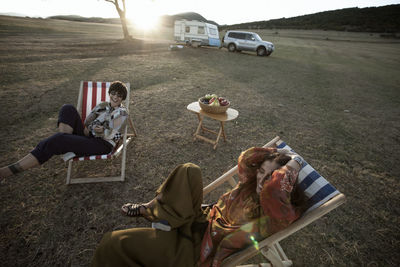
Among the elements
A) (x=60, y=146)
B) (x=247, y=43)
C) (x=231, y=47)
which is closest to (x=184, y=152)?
(x=60, y=146)

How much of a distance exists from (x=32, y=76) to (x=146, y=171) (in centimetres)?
695

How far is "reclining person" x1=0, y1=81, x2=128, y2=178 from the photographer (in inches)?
93.8

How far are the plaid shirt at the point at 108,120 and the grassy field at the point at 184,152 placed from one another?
2.25 ft

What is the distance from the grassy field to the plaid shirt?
27.0 inches

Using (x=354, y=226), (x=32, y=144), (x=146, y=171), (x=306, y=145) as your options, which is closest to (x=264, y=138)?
(x=306, y=145)

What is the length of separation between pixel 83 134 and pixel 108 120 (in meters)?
0.43

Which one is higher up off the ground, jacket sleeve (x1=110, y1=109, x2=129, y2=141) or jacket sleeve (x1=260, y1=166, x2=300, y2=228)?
jacket sleeve (x1=260, y1=166, x2=300, y2=228)

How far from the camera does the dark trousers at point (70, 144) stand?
94.9 inches

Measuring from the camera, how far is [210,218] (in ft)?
6.18

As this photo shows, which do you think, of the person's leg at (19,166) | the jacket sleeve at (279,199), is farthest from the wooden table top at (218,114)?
the person's leg at (19,166)

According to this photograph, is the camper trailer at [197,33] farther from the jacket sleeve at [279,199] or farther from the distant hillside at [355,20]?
the distant hillside at [355,20]

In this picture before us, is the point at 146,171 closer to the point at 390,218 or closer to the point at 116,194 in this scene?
the point at 116,194

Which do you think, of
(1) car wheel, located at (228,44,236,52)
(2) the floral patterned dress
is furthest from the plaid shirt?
(1) car wheel, located at (228,44,236,52)

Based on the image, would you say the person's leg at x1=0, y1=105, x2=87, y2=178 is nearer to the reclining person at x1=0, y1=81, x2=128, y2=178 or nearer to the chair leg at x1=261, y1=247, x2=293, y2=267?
the reclining person at x1=0, y1=81, x2=128, y2=178
